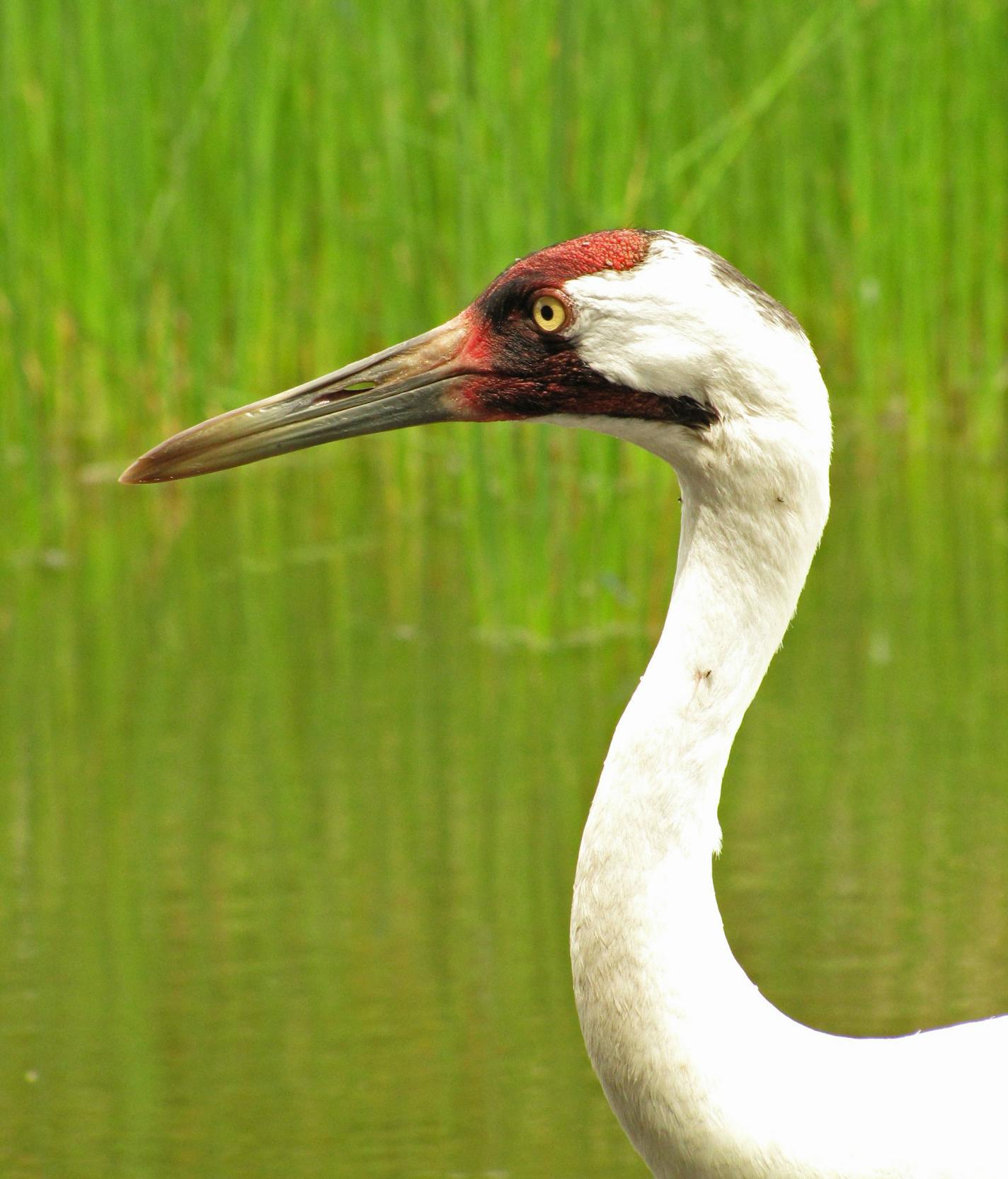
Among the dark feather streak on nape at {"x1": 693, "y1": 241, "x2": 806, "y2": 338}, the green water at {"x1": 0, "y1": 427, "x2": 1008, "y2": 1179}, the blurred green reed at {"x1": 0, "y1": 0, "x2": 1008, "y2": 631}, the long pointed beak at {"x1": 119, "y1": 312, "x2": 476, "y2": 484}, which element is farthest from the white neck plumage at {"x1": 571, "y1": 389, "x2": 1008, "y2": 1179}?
the blurred green reed at {"x1": 0, "y1": 0, "x2": 1008, "y2": 631}

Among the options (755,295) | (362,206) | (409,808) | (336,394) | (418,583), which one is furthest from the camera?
(362,206)

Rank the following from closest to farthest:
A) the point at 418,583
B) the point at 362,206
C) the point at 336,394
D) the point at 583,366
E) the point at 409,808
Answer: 1. the point at 583,366
2. the point at 336,394
3. the point at 409,808
4. the point at 418,583
5. the point at 362,206

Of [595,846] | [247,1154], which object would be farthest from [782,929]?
[595,846]

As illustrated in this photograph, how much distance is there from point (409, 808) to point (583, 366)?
209 cm

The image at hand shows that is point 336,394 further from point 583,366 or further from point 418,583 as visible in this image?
point 418,583

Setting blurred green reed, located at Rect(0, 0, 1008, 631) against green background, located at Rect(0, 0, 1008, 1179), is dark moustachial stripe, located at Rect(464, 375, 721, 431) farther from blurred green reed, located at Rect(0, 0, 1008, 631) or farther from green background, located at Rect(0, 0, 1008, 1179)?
blurred green reed, located at Rect(0, 0, 1008, 631)

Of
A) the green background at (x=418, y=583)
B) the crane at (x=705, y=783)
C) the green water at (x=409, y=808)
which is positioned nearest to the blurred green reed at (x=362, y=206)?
the green background at (x=418, y=583)

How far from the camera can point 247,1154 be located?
123 inches

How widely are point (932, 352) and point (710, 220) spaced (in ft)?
4.33

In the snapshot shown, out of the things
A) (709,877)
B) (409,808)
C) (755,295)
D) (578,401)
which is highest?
(755,295)

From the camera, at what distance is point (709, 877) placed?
240 centimetres

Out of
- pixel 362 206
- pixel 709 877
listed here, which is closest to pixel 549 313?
pixel 709 877

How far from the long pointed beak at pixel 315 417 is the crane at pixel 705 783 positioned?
218mm

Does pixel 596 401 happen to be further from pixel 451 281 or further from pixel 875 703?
pixel 451 281
